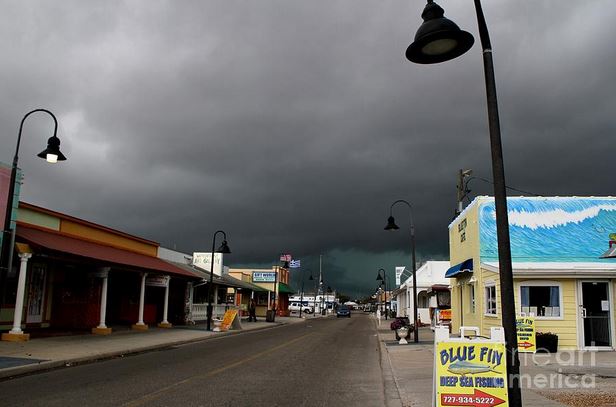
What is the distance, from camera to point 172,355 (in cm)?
1784

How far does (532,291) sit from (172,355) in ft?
42.1

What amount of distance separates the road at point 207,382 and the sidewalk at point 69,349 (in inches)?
21.8

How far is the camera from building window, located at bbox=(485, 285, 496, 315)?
20672 mm

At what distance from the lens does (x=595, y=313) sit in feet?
64.8

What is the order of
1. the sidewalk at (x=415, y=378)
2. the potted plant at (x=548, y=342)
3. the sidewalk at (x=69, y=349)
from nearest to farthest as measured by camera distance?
the sidewalk at (x=415, y=378)
the sidewalk at (x=69, y=349)
the potted plant at (x=548, y=342)

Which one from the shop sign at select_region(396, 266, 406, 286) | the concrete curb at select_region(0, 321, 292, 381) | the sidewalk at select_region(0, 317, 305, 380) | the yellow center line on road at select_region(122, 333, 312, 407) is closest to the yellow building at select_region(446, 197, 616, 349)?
the yellow center line on road at select_region(122, 333, 312, 407)

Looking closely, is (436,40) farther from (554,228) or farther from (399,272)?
(399,272)

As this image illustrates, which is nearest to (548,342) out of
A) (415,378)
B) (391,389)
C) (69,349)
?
(415,378)

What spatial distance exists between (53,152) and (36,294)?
10.0 metres

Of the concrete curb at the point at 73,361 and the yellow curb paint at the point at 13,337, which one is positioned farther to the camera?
the yellow curb paint at the point at 13,337

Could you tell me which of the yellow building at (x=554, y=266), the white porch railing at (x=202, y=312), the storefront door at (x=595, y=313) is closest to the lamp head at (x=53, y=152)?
the yellow building at (x=554, y=266)

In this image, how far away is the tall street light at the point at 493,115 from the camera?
18.7 ft

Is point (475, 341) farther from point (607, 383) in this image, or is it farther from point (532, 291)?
point (532, 291)

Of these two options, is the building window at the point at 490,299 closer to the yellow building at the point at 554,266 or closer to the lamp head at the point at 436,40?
the yellow building at the point at 554,266
